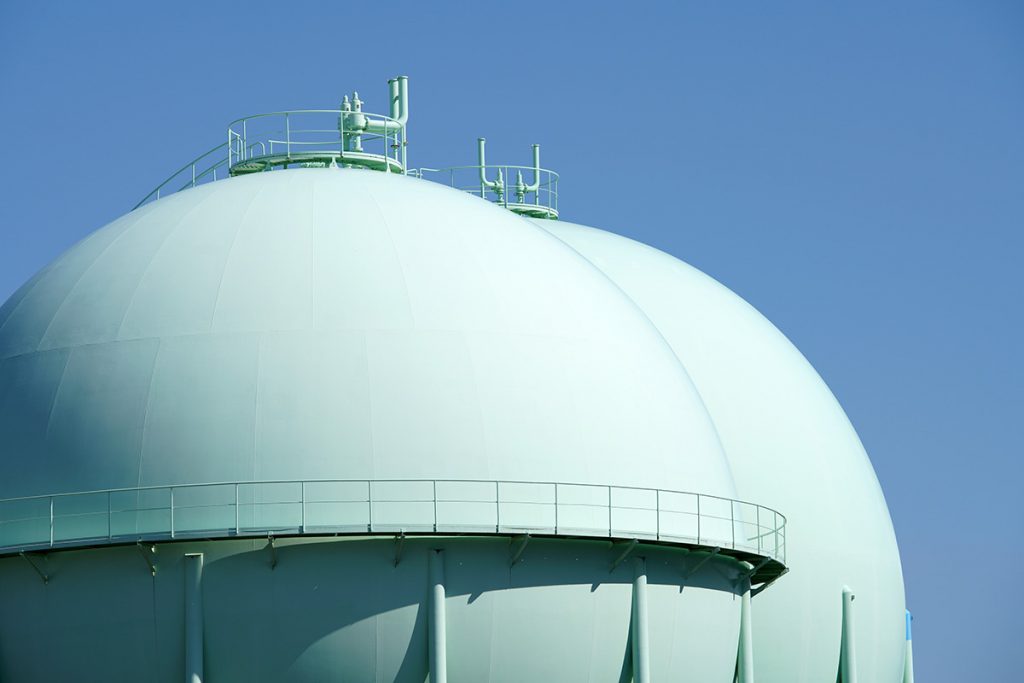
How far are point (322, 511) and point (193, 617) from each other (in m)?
2.43

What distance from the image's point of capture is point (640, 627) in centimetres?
3041

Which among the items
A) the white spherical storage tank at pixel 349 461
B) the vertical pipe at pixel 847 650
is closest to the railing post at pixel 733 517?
the white spherical storage tank at pixel 349 461

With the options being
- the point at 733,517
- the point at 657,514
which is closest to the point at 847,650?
the point at 733,517

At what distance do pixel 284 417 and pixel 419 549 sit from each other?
277 centimetres

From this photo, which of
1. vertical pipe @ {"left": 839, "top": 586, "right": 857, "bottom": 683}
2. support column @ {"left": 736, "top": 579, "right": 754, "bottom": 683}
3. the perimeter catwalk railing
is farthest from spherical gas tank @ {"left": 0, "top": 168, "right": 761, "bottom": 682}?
vertical pipe @ {"left": 839, "top": 586, "right": 857, "bottom": 683}

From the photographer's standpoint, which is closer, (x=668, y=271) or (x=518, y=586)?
(x=518, y=586)

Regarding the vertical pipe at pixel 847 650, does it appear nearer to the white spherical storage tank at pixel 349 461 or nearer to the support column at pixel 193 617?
the white spherical storage tank at pixel 349 461

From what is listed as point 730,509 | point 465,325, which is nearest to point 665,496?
point 730,509

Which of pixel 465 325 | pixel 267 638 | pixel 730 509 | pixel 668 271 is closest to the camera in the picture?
pixel 267 638

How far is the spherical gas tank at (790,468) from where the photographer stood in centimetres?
3962

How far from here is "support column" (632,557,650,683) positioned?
30266 millimetres

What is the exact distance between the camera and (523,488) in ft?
97.0

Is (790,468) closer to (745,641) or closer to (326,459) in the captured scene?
(745,641)

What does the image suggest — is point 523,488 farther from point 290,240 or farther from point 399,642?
point 290,240
